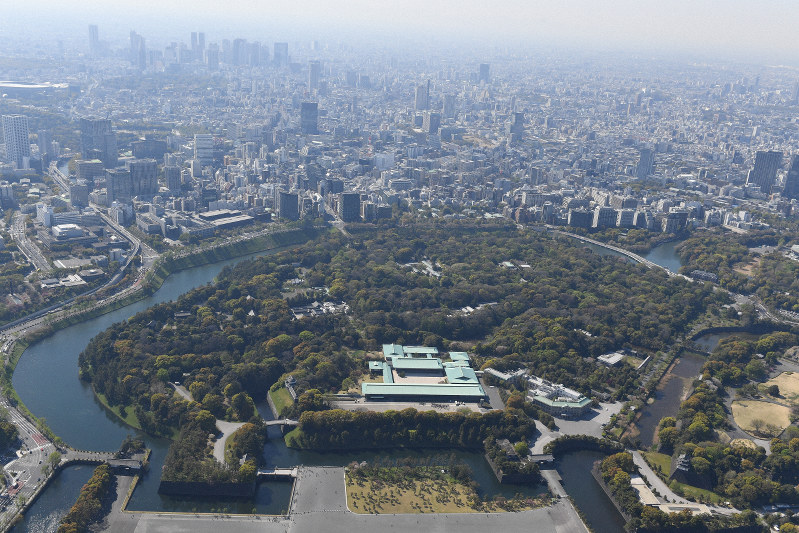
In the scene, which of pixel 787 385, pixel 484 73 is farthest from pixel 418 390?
pixel 484 73

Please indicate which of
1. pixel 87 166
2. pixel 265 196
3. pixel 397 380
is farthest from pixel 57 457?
pixel 87 166

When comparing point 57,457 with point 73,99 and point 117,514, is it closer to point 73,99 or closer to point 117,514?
point 117,514

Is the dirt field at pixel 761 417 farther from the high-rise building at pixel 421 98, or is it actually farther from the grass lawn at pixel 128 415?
the high-rise building at pixel 421 98

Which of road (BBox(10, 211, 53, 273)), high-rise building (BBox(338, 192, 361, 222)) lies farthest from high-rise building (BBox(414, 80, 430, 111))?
road (BBox(10, 211, 53, 273))

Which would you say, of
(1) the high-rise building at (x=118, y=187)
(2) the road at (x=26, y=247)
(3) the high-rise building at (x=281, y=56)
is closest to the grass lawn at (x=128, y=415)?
(2) the road at (x=26, y=247)

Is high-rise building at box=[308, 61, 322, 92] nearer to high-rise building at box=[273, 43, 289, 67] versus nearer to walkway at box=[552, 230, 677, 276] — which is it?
high-rise building at box=[273, 43, 289, 67]

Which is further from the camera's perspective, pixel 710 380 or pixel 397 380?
pixel 710 380
